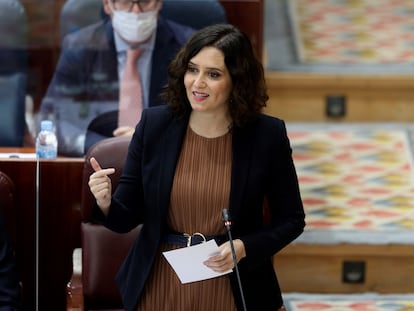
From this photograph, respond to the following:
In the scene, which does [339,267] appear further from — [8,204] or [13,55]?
[13,55]

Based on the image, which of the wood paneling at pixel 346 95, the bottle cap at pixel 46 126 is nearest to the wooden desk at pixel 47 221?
the bottle cap at pixel 46 126

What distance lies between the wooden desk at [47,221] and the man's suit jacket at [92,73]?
13.0 inches

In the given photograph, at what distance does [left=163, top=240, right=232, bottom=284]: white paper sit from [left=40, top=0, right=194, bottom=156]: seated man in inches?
31.9

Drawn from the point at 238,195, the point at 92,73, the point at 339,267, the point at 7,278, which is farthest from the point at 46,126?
the point at 238,195

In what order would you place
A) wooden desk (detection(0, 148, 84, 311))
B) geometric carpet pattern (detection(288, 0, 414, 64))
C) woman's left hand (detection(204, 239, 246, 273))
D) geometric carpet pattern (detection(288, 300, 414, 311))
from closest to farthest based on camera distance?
woman's left hand (detection(204, 239, 246, 273)) → wooden desk (detection(0, 148, 84, 311)) → geometric carpet pattern (detection(288, 300, 414, 311)) → geometric carpet pattern (detection(288, 0, 414, 64))

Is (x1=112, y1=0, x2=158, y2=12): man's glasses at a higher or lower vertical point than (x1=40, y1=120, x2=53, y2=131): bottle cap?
higher

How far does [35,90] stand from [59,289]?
1.86 ft

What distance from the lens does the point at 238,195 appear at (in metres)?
1.28

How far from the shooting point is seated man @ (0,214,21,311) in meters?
1.48

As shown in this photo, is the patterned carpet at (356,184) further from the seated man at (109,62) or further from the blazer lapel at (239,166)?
the blazer lapel at (239,166)

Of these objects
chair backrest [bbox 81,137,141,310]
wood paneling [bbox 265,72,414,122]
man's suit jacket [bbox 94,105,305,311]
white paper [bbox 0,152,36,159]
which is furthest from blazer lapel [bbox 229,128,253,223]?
wood paneling [bbox 265,72,414,122]

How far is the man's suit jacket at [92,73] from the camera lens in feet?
6.81

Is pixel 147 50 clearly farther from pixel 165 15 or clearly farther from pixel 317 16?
pixel 317 16

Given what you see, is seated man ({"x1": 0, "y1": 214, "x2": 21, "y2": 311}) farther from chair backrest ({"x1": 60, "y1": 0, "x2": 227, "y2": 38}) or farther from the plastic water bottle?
chair backrest ({"x1": 60, "y1": 0, "x2": 227, "y2": 38})
